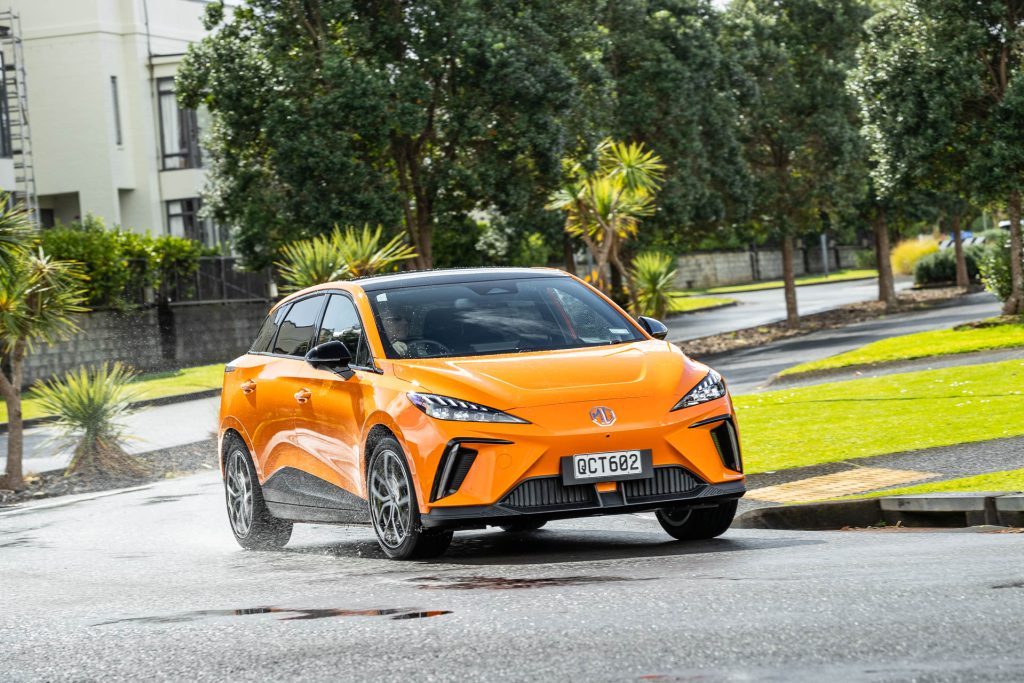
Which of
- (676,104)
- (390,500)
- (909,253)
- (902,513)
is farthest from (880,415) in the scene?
(909,253)

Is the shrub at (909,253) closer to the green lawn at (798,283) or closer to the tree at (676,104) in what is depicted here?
the green lawn at (798,283)

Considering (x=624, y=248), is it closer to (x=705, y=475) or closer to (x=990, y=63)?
(x=990, y=63)

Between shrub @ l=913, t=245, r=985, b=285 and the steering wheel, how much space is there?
4882 cm

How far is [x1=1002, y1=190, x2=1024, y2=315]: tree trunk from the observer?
29562 millimetres

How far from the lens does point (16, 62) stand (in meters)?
43.6

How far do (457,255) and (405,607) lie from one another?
43823 millimetres

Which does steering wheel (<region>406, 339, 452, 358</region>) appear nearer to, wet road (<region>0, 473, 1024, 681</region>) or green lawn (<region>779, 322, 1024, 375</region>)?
wet road (<region>0, 473, 1024, 681</region>)

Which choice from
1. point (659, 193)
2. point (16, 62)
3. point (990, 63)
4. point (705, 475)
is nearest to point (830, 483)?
point (705, 475)

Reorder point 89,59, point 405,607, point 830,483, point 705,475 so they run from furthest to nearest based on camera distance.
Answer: point 89,59 → point 830,483 → point 705,475 → point 405,607

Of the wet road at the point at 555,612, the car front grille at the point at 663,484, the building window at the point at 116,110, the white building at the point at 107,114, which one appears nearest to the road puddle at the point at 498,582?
the wet road at the point at 555,612

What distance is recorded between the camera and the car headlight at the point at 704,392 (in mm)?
8523

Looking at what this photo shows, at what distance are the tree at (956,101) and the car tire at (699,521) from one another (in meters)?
21.6

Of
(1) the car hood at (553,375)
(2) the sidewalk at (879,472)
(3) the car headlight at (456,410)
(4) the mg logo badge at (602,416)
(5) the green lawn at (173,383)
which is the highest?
(1) the car hood at (553,375)

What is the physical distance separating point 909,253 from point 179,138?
3185 cm
